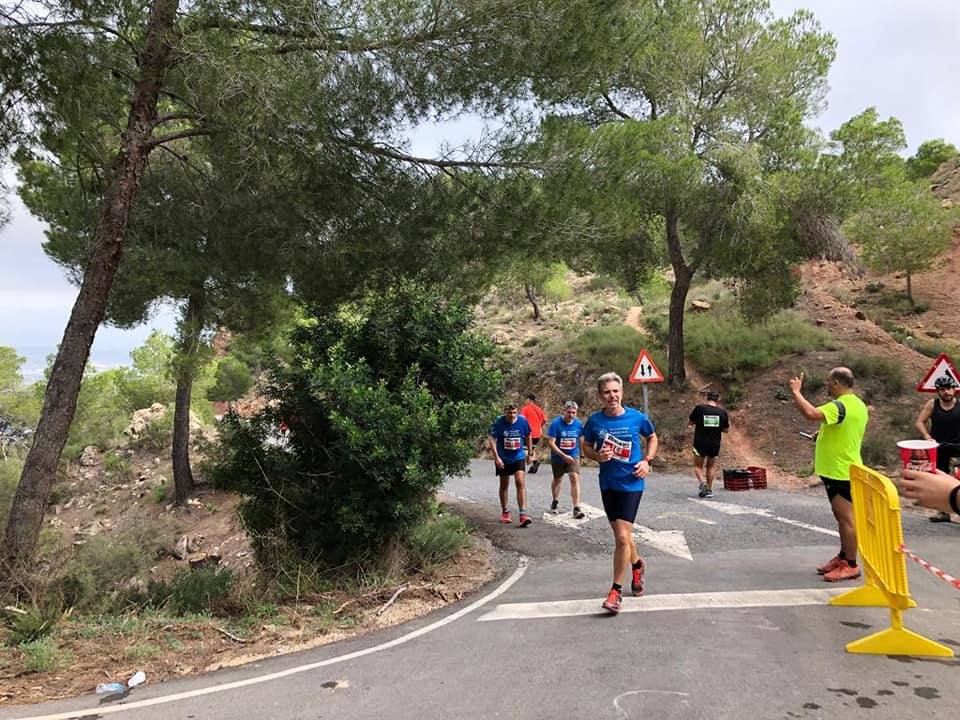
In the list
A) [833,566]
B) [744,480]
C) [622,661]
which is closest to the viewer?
[622,661]

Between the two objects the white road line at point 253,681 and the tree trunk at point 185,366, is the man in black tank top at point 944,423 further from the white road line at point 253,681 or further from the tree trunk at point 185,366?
the tree trunk at point 185,366

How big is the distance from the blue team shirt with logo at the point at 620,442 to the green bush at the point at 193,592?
4.02 metres

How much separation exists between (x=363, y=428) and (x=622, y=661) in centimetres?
327

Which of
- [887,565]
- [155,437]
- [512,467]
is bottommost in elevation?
[887,565]

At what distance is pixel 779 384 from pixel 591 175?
12.0 m

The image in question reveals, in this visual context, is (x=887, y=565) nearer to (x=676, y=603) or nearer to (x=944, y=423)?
(x=676, y=603)

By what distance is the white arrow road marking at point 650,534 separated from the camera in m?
7.21

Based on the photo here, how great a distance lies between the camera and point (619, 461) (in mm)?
5234

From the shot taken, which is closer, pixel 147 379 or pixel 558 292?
pixel 147 379

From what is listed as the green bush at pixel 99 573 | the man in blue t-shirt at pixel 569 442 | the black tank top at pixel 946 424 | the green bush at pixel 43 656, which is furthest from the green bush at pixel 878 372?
the green bush at pixel 43 656

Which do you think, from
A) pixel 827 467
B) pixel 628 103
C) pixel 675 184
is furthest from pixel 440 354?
pixel 628 103

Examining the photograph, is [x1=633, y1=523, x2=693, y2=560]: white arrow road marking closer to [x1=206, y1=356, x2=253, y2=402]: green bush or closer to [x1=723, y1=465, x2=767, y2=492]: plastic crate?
[x1=723, y1=465, x2=767, y2=492]: plastic crate

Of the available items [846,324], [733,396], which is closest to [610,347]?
[733,396]

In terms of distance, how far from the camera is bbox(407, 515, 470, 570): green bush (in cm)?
692
